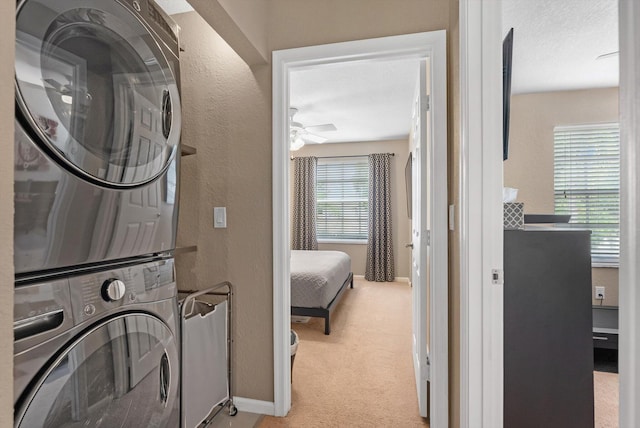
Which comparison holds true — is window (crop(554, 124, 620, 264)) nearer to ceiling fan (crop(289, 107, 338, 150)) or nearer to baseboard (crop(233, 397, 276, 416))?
ceiling fan (crop(289, 107, 338, 150))

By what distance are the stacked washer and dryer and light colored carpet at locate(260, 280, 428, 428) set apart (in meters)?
1.08

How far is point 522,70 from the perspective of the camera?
2951mm

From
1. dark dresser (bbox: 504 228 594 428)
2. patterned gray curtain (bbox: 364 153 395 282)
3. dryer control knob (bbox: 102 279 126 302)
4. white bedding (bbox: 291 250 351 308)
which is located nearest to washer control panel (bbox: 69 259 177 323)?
dryer control knob (bbox: 102 279 126 302)

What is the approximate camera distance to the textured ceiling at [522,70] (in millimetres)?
2100

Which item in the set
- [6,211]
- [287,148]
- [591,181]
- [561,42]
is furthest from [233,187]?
[591,181]

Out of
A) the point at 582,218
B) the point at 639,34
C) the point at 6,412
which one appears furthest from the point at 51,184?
the point at 582,218

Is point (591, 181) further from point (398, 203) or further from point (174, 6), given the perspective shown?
point (174, 6)

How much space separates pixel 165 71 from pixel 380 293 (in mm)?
4388

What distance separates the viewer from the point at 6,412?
41cm

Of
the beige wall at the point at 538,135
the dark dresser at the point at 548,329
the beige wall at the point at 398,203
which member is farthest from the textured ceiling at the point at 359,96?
the dark dresser at the point at 548,329

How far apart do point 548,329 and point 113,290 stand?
1625mm

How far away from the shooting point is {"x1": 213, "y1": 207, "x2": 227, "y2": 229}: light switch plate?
1938mm

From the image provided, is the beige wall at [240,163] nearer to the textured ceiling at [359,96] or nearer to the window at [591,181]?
the textured ceiling at [359,96]

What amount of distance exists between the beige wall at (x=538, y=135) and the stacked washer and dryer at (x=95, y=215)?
357 centimetres
